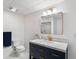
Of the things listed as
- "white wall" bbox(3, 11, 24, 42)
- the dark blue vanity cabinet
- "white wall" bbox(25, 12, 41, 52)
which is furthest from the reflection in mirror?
"white wall" bbox(3, 11, 24, 42)

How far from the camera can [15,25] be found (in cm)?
432

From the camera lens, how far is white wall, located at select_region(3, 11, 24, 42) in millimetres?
4020

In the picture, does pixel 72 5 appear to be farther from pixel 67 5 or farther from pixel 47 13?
pixel 47 13

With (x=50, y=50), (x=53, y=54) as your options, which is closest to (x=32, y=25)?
(x=50, y=50)

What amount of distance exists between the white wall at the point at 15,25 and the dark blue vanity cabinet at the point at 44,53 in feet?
5.72

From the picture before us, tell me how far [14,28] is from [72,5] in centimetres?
319

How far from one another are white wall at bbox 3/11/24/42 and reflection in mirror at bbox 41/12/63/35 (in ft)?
5.39

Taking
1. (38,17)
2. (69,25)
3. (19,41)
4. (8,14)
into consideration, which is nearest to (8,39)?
(19,41)

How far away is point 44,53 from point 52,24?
1.10 m

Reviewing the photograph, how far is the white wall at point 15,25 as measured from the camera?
4020 mm

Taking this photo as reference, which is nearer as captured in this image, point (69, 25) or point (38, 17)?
point (69, 25)

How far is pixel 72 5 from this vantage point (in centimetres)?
195

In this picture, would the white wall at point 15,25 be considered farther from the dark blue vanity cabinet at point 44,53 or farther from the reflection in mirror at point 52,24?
the dark blue vanity cabinet at point 44,53

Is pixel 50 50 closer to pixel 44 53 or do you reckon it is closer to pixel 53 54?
pixel 53 54
